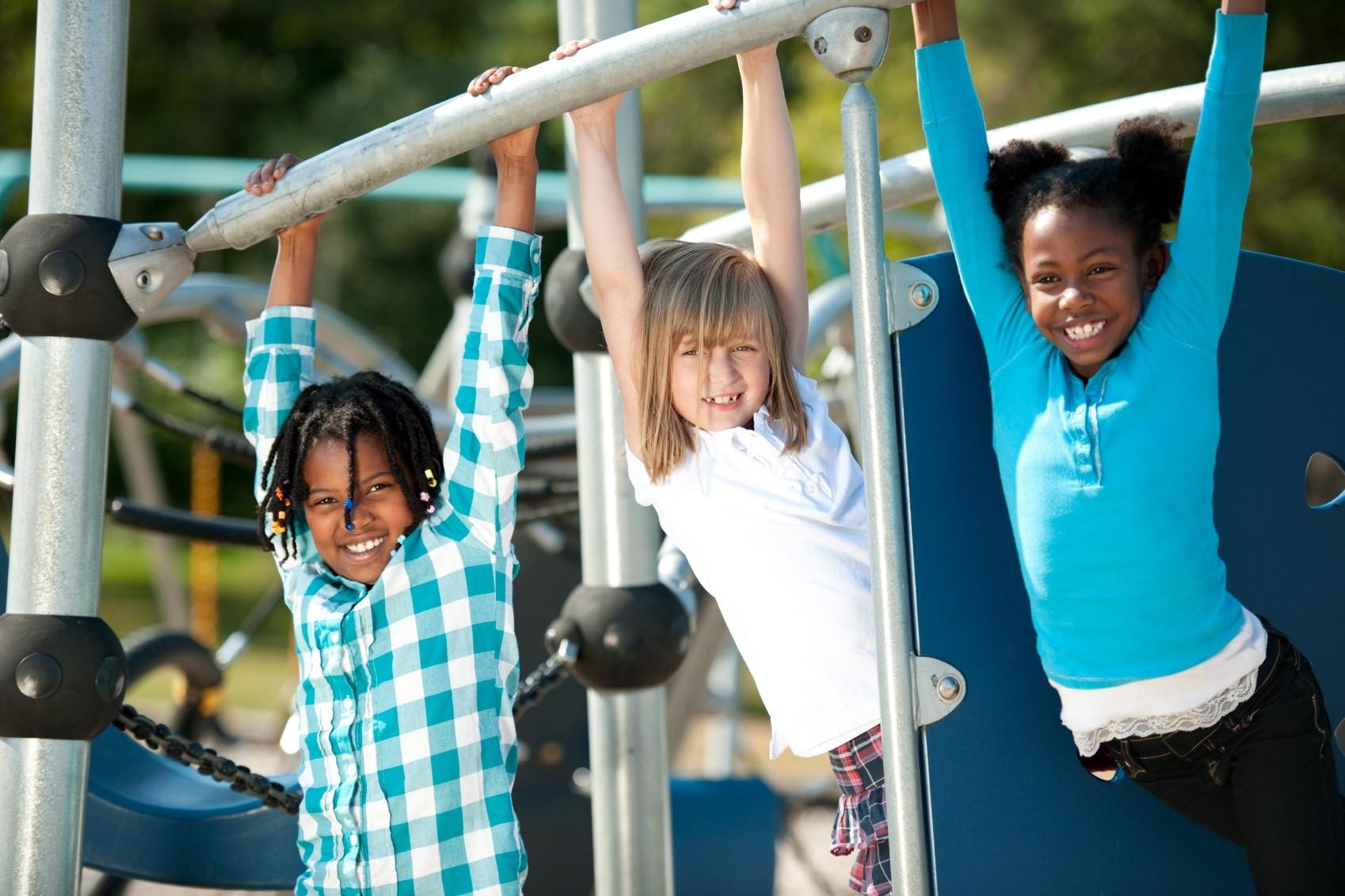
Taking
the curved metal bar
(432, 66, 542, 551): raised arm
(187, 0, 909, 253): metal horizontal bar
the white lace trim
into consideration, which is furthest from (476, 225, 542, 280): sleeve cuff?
the curved metal bar

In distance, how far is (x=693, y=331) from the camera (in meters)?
1.69

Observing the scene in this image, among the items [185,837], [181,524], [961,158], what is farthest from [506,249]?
[181,524]

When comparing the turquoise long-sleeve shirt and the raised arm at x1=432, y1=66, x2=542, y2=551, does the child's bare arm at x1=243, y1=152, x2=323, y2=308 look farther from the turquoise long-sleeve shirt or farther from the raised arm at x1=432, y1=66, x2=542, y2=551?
the turquoise long-sleeve shirt

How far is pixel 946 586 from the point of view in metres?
1.49

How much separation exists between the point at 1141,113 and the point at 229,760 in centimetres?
140

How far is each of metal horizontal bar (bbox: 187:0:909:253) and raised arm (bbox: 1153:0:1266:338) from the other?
316 mm

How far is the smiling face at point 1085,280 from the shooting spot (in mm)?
1475

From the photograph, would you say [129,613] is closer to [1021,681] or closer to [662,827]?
[662,827]

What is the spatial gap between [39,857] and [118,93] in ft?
2.78

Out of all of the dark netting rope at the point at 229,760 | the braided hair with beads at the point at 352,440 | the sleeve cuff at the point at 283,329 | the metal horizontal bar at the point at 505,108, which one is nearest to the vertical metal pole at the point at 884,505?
the metal horizontal bar at the point at 505,108

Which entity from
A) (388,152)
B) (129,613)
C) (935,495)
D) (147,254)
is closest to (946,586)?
(935,495)

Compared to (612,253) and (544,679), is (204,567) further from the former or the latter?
(612,253)

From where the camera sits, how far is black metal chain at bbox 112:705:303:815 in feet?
5.91

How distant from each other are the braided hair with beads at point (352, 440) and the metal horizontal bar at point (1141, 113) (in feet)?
2.02
